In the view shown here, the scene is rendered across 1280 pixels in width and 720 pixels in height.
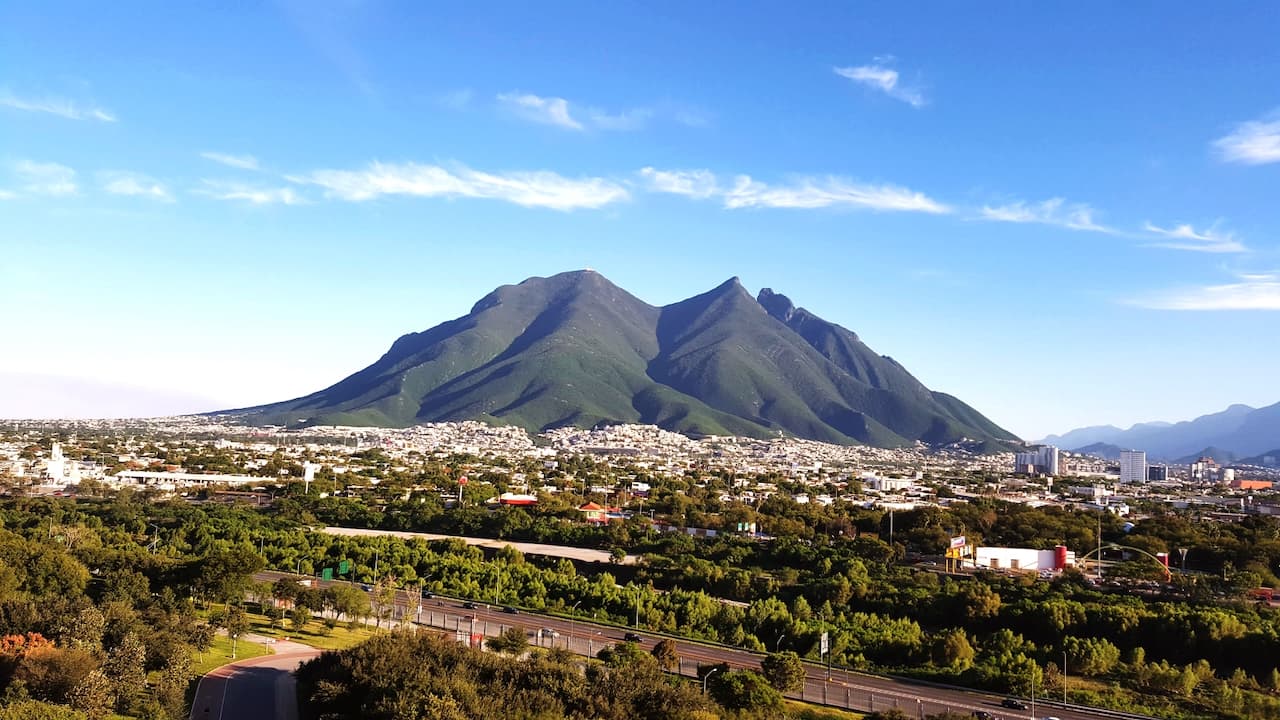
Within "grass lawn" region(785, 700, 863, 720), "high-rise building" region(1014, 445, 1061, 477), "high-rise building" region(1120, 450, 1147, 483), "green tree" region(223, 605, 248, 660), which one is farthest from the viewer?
Answer: "high-rise building" region(1014, 445, 1061, 477)

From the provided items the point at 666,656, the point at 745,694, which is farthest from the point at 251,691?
the point at 745,694

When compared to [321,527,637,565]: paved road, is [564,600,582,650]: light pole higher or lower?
lower

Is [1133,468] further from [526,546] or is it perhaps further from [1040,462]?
[526,546]

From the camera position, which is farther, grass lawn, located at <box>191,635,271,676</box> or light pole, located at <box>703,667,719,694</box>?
grass lawn, located at <box>191,635,271,676</box>

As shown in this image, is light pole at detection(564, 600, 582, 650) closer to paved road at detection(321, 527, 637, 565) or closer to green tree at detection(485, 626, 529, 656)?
green tree at detection(485, 626, 529, 656)

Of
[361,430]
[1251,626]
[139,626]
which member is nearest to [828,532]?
[1251,626]

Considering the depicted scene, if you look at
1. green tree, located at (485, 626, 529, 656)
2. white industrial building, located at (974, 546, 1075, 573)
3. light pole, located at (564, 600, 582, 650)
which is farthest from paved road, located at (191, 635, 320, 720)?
white industrial building, located at (974, 546, 1075, 573)
